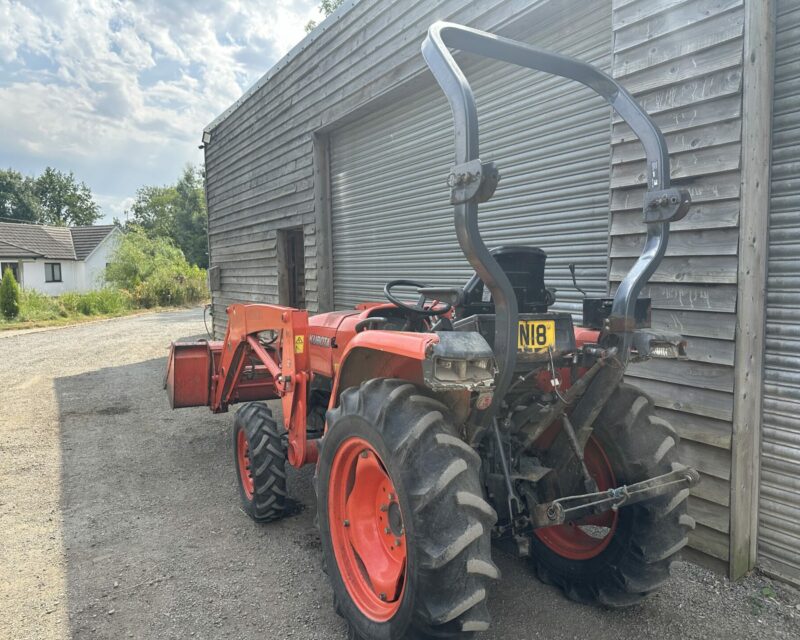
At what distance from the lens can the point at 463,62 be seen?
495 cm

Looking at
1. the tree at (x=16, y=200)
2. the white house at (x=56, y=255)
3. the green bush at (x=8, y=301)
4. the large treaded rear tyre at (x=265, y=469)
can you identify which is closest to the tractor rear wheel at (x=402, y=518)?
the large treaded rear tyre at (x=265, y=469)

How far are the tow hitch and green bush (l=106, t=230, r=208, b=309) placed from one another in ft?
91.5

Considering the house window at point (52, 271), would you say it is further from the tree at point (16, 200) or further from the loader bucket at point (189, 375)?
the loader bucket at point (189, 375)

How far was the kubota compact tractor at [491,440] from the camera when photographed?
1.82 metres

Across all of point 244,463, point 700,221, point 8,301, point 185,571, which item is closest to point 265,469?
point 244,463

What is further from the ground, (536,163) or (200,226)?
(200,226)

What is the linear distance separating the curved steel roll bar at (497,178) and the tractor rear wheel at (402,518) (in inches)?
11.9

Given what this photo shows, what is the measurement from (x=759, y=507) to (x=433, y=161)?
13.6 feet

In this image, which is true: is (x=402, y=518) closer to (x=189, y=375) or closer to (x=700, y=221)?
(x=700, y=221)

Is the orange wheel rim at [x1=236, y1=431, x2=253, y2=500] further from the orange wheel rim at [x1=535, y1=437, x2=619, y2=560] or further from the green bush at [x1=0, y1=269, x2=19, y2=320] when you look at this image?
the green bush at [x1=0, y1=269, x2=19, y2=320]

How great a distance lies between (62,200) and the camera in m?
59.1

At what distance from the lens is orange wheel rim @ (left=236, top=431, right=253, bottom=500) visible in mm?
3691

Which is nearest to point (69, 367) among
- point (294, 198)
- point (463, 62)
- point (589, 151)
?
point (294, 198)

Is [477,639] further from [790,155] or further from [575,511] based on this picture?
[790,155]
